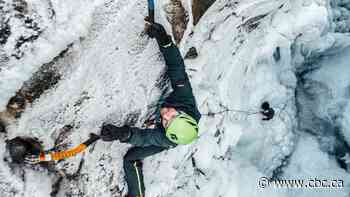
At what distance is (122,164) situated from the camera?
10.6ft

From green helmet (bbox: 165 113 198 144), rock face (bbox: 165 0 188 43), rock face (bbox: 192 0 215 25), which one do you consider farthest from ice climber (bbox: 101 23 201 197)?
rock face (bbox: 192 0 215 25)

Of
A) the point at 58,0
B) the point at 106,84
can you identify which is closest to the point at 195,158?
the point at 106,84

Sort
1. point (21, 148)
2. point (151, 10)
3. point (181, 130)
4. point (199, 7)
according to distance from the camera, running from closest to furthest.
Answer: point (21, 148), point (181, 130), point (151, 10), point (199, 7)

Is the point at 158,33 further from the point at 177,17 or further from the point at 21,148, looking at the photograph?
the point at 21,148

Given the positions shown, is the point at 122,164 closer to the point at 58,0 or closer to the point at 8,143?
the point at 8,143

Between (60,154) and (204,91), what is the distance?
153 cm

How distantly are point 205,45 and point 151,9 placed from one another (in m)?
0.96

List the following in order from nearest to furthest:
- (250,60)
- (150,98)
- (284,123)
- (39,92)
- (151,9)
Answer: (39,92), (151,9), (150,98), (250,60), (284,123)

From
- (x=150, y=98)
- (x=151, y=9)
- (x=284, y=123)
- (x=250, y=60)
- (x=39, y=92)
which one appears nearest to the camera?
(x=39, y=92)

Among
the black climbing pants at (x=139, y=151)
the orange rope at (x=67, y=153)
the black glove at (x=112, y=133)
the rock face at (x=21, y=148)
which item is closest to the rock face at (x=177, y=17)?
the black climbing pants at (x=139, y=151)

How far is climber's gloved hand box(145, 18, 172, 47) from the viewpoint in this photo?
286 centimetres

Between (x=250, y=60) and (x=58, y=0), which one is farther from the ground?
(x=58, y=0)

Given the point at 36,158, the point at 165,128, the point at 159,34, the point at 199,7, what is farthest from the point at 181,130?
the point at 199,7

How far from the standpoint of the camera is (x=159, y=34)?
9.36ft
